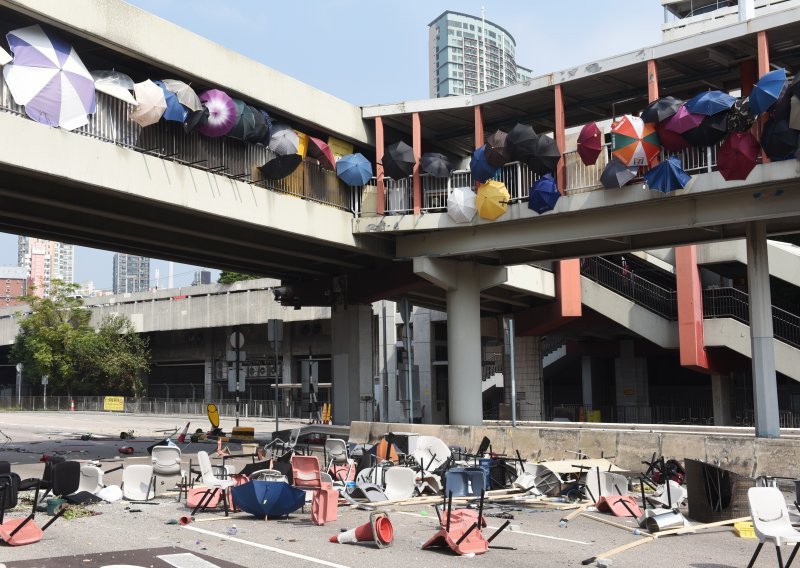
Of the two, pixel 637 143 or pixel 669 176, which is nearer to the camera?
pixel 669 176

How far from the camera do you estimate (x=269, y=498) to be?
41.2 ft

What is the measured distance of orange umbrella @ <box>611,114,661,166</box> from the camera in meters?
21.0

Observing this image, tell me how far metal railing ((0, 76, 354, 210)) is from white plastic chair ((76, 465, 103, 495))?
7.32 meters

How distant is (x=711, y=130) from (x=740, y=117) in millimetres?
688

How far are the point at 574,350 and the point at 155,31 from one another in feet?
105

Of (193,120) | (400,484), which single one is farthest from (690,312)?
(400,484)

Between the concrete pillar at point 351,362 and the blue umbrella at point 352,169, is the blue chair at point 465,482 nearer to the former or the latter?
the blue umbrella at point 352,169

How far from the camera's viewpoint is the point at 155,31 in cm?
1966

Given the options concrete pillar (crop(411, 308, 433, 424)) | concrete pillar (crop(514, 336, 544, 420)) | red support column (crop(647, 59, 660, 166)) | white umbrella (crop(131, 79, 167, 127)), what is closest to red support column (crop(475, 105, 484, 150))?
red support column (crop(647, 59, 660, 166))

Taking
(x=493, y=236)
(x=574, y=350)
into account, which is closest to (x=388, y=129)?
(x=493, y=236)

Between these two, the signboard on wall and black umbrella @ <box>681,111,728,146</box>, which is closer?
black umbrella @ <box>681,111,728,146</box>

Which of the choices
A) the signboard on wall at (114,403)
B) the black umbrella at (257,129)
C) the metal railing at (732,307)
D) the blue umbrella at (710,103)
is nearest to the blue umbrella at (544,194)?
the blue umbrella at (710,103)

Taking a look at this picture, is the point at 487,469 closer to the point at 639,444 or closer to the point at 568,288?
the point at 639,444

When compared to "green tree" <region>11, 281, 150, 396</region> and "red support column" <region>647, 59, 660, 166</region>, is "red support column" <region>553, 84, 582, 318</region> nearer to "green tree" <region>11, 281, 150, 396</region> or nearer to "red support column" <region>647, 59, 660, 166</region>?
"red support column" <region>647, 59, 660, 166</region>
